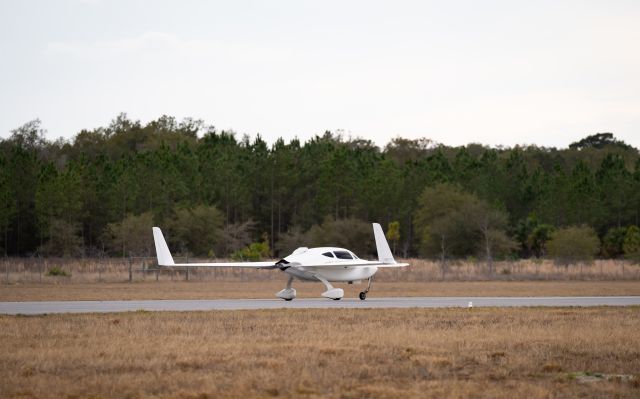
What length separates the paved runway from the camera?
33.2 metres

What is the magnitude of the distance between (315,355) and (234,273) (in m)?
43.5

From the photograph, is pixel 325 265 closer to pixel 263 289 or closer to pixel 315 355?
pixel 263 289

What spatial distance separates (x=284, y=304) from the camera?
36.1 metres

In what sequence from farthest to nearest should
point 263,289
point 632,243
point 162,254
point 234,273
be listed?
1. point 632,243
2. point 234,273
3. point 263,289
4. point 162,254

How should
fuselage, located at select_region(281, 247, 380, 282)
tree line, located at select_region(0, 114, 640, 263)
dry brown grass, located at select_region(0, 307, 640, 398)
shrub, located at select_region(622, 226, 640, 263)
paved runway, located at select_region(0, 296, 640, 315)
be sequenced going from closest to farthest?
dry brown grass, located at select_region(0, 307, 640, 398) < paved runway, located at select_region(0, 296, 640, 315) < fuselage, located at select_region(281, 247, 380, 282) < shrub, located at select_region(622, 226, 640, 263) < tree line, located at select_region(0, 114, 640, 263)

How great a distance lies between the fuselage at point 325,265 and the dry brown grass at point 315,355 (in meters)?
8.71

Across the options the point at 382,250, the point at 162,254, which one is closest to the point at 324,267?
the point at 382,250

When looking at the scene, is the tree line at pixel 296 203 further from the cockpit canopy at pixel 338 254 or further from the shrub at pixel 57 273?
the cockpit canopy at pixel 338 254

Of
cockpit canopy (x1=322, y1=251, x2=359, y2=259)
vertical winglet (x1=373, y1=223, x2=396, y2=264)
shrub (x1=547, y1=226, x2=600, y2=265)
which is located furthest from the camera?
shrub (x1=547, y1=226, x2=600, y2=265)

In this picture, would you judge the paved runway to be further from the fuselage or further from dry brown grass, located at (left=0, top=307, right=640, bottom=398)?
dry brown grass, located at (left=0, top=307, right=640, bottom=398)

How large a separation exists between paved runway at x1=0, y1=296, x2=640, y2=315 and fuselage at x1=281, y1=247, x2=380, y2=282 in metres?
1.12

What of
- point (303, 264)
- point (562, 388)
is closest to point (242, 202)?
point (303, 264)

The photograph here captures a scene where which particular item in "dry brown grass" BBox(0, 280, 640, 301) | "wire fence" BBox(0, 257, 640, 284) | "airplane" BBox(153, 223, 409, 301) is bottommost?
"dry brown grass" BBox(0, 280, 640, 301)

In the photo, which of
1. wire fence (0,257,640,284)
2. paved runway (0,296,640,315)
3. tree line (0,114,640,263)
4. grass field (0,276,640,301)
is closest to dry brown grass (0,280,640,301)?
grass field (0,276,640,301)
